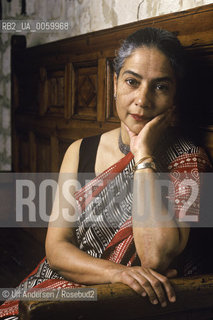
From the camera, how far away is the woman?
3.36ft

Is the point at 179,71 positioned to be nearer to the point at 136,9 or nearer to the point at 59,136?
the point at 136,9

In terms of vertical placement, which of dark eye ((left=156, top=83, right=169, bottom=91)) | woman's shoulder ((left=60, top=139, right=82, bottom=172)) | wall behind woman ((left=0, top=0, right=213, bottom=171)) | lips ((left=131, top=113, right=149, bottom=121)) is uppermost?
wall behind woman ((left=0, top=0, right=213, bottom=171))

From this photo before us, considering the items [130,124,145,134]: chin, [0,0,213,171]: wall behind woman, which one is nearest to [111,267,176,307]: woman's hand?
[130,124,145,134]: chin

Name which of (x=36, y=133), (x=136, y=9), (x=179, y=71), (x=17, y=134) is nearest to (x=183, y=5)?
(x=136, y=9)

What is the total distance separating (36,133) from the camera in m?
2.62

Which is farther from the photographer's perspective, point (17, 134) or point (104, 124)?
point (17, 134)

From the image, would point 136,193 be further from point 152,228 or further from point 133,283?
point 133,283

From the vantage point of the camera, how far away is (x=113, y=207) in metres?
1.21

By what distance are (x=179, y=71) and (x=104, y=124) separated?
28.8 inches

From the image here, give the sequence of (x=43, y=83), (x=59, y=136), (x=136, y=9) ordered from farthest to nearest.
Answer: (x=43, y=83), (x=59, y=136), (x=136, y=9)

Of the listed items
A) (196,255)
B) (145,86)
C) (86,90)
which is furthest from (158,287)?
(86,90)

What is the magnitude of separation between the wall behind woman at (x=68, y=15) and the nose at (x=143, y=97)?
469mm

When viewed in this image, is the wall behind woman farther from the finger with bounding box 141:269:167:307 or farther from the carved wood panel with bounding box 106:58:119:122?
the finger with bounding box 141:269:167:307

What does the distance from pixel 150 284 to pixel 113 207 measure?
1.17ft
